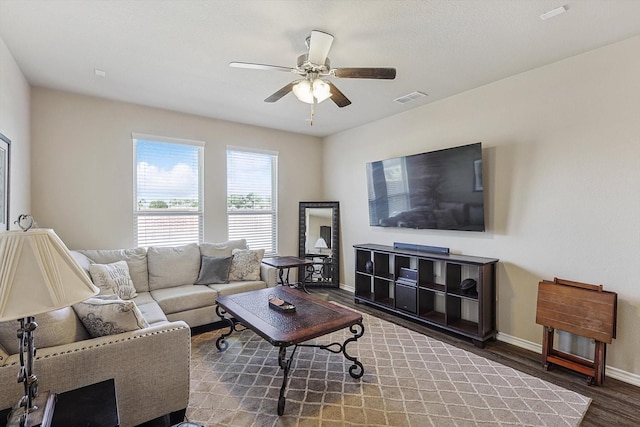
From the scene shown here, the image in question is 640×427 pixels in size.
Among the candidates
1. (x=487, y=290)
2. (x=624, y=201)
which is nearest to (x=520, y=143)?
(x=624, y=201)

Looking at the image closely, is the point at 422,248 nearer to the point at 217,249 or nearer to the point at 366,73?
the point at 366,73

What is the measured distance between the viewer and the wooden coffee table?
220 cm

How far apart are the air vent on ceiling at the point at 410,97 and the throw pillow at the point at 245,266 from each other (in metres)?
2.79

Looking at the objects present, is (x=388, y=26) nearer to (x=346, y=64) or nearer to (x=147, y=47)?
(x=346, y=64)

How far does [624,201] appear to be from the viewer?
2580mm

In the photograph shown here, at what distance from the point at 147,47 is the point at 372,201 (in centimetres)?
336

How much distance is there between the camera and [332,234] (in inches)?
220

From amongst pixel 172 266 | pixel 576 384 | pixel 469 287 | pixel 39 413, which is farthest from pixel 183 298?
pixel 576 384

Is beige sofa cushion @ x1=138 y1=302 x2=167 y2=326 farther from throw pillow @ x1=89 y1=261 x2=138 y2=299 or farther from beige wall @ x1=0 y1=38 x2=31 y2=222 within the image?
beige wall @ x1=0 y1=38 x2=31 y2=222

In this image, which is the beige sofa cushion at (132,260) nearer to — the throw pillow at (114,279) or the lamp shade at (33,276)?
the throw pillow at (114,279)

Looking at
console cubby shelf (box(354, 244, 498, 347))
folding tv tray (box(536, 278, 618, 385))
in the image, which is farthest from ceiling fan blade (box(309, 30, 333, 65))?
folding tv tray (box(536, 278, 618, 385))

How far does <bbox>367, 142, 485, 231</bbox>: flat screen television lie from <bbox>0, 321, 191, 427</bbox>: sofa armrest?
10.1 ft

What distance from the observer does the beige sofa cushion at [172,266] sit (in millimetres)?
3703

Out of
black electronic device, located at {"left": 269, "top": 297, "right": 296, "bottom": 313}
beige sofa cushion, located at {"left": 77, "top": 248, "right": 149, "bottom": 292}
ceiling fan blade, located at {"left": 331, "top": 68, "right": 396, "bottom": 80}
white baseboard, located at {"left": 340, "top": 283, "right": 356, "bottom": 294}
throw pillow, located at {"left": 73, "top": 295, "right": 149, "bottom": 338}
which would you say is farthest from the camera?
white baseboard, located at {"left": 340, "top": 283, "right": 356, "bottom": 294}
